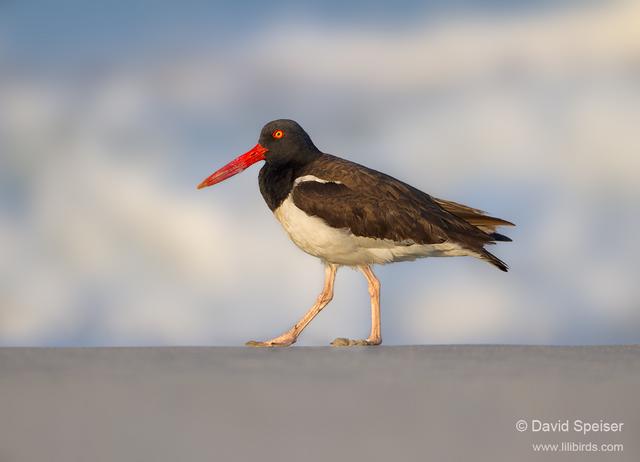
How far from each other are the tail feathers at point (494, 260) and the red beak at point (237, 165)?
99.1 inches

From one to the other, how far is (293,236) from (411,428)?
159 inches

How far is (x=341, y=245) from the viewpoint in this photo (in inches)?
377

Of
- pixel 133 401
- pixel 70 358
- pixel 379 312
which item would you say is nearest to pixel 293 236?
pixel 379 312

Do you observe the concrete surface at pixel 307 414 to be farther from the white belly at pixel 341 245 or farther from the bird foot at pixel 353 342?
the white belly at pixel 341 245

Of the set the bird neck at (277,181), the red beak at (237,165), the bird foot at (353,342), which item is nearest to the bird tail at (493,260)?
the bird foot at (353,342)

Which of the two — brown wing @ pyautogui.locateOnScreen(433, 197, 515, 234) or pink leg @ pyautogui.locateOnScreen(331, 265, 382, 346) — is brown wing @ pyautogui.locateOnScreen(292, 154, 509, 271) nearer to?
brown wing @ pyautogui.locateOnScreen(433, 197, 515, 234)

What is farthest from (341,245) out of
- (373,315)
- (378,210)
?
(373,315)

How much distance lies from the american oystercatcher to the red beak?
1.39ft

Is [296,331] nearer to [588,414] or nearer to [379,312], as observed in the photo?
[379,312]

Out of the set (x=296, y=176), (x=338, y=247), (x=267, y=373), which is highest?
(x=296, y=176)

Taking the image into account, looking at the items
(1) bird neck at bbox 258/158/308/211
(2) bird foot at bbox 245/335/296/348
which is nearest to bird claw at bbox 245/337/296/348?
(2) bird foot at bbox 245/335/296/348

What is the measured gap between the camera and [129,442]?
6.04m

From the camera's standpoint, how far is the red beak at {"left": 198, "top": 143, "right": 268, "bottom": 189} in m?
10.6

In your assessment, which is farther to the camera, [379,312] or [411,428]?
[379,312]
